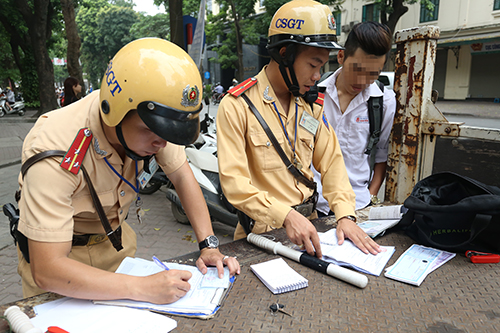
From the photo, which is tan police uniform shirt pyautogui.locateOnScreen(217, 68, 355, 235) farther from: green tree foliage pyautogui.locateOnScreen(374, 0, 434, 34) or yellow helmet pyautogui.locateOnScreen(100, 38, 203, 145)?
green tree foliage pyautogui.locateOnScreen(374, 0, 434, 34)

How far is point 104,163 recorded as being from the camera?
4.36 feet

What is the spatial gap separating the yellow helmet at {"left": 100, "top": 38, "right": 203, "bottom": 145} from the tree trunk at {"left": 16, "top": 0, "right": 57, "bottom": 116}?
13685 millimetres

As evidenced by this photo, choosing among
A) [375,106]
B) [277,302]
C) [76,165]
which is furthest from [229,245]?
[375,106]

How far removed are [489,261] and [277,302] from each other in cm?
96

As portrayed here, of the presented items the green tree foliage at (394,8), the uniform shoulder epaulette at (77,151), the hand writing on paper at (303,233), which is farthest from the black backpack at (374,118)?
the green tree foliage at (394,8)

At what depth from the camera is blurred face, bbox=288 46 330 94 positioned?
170 centimetres

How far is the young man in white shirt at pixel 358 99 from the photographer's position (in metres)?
2.13

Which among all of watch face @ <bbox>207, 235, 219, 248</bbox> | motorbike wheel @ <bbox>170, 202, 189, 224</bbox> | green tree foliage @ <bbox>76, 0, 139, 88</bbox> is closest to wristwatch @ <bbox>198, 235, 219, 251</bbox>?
watch face @ <bbox>207, 235, 219, 248</bbox>

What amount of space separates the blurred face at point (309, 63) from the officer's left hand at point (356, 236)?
0.72 metres

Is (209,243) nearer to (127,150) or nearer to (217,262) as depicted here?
(217,262)

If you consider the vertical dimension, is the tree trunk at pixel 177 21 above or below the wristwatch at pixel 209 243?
above

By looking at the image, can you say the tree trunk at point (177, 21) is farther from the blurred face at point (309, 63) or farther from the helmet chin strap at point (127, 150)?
the helmet chin strap at point (127, 150)

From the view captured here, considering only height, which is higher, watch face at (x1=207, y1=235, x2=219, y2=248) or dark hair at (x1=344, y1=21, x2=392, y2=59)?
dark hair at (x1=344, y1=21, x2=392, y2=59)

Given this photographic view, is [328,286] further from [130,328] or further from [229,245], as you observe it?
[130,328]
